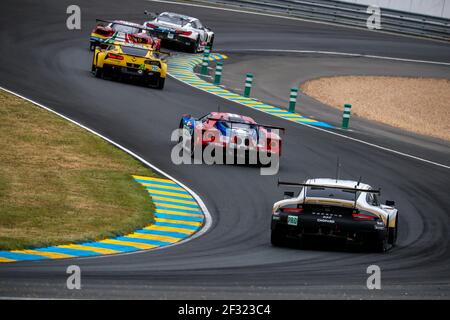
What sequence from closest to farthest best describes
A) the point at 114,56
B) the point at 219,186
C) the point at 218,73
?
the point at 219,186 < the point at 114,56 < the point at 218,73

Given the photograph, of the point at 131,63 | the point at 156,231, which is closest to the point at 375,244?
the point at 156,231

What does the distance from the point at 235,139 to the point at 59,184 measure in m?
5.84

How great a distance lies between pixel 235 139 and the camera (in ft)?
83.1

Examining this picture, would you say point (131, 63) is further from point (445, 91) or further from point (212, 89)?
point (445, 91)

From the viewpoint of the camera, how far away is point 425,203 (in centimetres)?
2309

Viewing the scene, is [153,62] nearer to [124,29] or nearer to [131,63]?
[131,63]

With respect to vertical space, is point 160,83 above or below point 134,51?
below

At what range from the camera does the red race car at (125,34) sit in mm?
37356

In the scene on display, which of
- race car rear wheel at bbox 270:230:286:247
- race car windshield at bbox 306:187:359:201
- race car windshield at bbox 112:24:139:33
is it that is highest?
race car windshield at bbox 306:187:359:201

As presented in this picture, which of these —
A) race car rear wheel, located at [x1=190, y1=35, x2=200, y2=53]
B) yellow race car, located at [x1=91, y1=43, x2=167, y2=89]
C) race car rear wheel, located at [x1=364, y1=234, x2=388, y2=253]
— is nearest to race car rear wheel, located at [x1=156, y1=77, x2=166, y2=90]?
yellow race car, located at [x1=91, y1=43, x2=167, y2=89]

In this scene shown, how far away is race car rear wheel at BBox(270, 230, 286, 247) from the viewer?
57.3 ft

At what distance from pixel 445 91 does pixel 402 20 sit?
41.3 ft

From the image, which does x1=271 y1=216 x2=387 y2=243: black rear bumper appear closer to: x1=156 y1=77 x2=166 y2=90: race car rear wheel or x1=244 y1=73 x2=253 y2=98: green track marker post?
x1=156 y1=77 x2=166 y2=90: race car rear wheel
